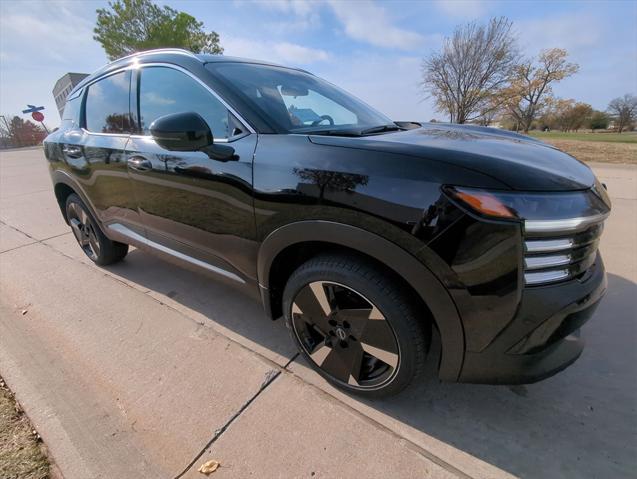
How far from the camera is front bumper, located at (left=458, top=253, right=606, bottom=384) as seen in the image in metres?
1.15

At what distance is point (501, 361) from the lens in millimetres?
1253

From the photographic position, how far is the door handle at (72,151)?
108 inches

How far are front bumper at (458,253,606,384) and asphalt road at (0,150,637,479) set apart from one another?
1.32 feet

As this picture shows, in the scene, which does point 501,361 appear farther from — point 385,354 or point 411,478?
point 411,478

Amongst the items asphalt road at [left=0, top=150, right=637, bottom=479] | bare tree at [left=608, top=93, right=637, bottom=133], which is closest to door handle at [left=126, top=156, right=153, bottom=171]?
asphalt road at [left=0, top=150, right=637, bottom=479]

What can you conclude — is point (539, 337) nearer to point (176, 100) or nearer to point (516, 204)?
point (516, 204)

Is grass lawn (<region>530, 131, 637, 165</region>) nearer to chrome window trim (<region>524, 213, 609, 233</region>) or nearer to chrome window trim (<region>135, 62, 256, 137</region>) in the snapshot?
chrome window trim (<region>524, 213, 609, 233</region>)

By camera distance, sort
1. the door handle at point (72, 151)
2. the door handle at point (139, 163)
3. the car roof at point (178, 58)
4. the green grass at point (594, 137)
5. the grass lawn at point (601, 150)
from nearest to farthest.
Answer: the car roof at point (178, 58) < the door handle at point (139, 163) < the door handle at point (72, 151) < the grass lawn at point (601, 150) < the green grass at point (594, 137)

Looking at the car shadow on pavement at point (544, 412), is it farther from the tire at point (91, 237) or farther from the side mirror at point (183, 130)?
the tire at point (91, 237)

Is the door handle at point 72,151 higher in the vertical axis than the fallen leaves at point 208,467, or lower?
higher

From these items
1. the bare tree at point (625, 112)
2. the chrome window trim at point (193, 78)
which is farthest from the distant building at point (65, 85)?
the bare tree at point (625, 112)

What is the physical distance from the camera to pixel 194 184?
187 centimetres

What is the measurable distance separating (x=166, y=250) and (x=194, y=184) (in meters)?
0.71

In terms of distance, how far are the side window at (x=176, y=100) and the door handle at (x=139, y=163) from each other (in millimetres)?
198
